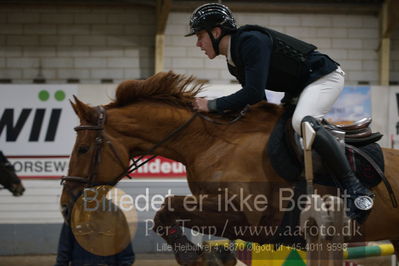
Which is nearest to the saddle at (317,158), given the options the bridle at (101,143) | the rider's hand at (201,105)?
the bridle at (101,143)

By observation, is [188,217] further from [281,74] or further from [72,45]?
[72,45]

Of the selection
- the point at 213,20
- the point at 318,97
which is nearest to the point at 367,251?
the point at 318,97

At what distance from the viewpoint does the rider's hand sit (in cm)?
326

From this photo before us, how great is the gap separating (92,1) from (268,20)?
2623 mm

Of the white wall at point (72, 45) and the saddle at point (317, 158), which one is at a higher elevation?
the white wall at point (72, 45)

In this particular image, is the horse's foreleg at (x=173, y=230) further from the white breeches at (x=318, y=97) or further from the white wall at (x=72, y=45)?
the white wall at (x=72, y=45)

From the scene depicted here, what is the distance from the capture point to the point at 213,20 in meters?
3.17

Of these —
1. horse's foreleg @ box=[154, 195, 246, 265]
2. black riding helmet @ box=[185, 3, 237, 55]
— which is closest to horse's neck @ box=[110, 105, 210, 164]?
horse's foreleg @ box=[154, 195, 246, 265]

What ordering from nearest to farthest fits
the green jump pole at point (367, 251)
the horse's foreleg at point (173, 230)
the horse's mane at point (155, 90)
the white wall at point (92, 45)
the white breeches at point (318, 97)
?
the horse's foreleg at point (173, 230)
the white breeches at point (318, 97)
the horse's mane at point (155, 90)
the green jump pole at point (367, 251)
the white wall at point (92, 45)

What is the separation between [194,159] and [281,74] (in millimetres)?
680

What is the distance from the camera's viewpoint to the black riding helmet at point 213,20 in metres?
3.17

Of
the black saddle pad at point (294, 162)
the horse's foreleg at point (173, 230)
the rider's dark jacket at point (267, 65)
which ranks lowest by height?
the horse's foreleg at point (173, 230)

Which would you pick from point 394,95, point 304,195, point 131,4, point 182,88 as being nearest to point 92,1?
point 131,4

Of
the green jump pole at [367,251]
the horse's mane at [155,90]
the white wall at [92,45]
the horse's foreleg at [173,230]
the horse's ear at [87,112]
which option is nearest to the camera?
the horse's foreleg at [173,230]
